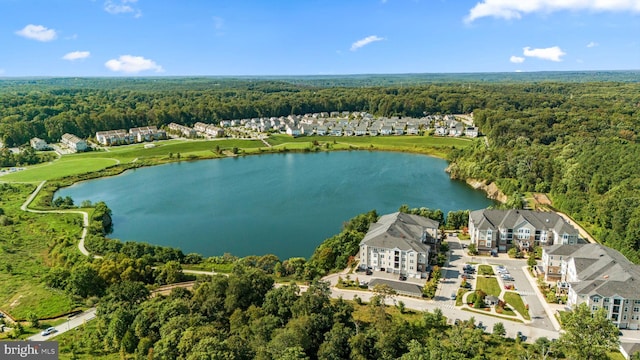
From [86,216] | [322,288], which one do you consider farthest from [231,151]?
[322,288]

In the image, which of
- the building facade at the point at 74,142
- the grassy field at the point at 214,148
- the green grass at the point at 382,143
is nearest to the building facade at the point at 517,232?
the grassy field at the point at 214,148

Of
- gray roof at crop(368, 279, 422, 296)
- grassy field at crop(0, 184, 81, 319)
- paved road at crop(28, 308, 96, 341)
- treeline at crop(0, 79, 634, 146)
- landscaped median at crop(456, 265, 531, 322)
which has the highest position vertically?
treeline at crop(0, 79, 634, 146)

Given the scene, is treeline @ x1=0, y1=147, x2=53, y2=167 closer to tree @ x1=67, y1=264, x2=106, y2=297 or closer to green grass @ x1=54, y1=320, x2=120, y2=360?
tree @ x1=67, y1=264, x2=106, y2=297

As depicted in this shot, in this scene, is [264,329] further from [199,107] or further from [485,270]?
[199,107]

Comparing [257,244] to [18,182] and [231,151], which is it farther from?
[231,151]

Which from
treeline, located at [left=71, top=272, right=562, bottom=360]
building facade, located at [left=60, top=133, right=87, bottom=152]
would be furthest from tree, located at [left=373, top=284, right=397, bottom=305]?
building facade, located at [left=60, top=133, right=87, bottom=152]

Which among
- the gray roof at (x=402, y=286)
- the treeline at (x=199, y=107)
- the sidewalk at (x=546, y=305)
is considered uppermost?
the treeline at (x=199, y=107)

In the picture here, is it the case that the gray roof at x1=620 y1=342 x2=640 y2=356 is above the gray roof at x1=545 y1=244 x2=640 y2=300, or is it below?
below

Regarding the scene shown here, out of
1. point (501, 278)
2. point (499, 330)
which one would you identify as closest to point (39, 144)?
point (501, 278)

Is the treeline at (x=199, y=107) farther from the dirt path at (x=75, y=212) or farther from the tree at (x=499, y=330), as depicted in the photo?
the tree at (x=499, y=330)
